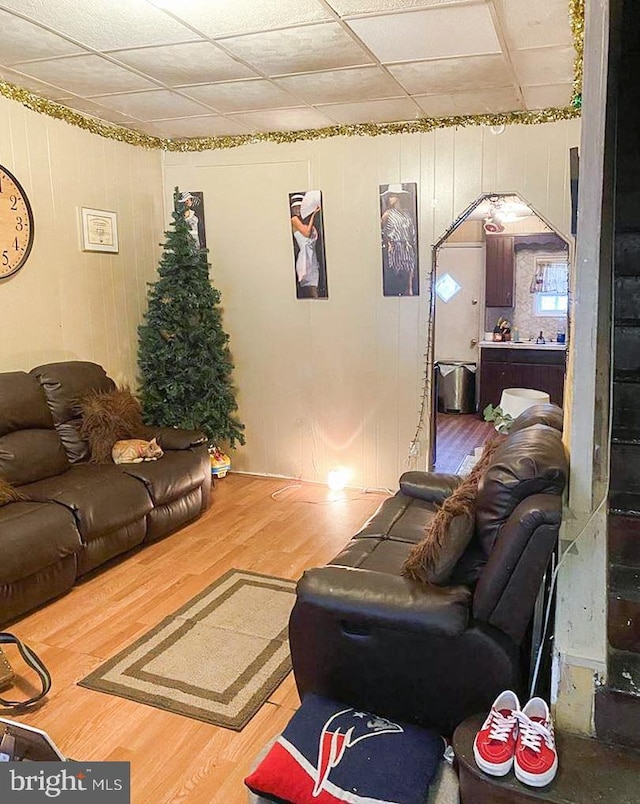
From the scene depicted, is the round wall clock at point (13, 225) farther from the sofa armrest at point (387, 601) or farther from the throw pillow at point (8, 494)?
the sofa armrest at point (387, 601)

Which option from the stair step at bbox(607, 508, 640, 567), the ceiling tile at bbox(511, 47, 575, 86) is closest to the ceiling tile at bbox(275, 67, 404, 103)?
the ceiling tile at bbox(511, 47, 575, 86)

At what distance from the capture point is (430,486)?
10.9ft

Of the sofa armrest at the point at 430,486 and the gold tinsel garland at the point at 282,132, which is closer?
the sofa armrest at the point at 430,486

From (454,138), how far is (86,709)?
3885 millimetres

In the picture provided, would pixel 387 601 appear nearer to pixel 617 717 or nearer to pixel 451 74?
pixel 617 717

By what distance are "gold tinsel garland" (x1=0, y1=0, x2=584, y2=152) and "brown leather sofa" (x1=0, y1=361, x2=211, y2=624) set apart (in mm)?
1578

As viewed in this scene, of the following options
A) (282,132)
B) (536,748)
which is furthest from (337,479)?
(536,748)

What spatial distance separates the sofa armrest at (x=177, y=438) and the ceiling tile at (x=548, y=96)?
9.45 ft

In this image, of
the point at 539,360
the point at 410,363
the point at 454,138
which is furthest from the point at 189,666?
the point at 539,360

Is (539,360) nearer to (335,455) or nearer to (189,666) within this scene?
(335,455)

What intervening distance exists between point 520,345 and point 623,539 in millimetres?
5493

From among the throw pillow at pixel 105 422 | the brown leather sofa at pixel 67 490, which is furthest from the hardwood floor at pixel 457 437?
the throw pillow at pixel 105 422

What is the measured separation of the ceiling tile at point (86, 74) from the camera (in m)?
3.25

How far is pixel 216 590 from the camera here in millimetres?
3238
